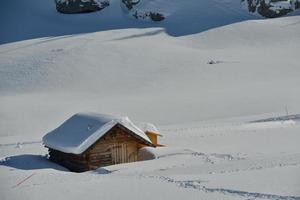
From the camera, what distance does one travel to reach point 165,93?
43.9 m

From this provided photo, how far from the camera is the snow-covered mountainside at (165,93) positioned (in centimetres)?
1887

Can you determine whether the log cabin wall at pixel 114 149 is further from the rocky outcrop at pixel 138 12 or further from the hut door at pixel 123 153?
the rocky outcrop at pixel 138 12

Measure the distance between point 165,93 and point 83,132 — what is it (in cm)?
2020

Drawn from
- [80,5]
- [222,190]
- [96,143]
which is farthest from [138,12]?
[222,190]

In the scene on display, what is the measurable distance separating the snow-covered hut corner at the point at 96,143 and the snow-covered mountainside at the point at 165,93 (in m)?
0.79

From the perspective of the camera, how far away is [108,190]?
1784 cm

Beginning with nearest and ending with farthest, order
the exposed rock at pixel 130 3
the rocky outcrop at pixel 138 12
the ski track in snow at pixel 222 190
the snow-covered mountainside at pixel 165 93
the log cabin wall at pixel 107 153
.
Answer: the ski track in snow at pixel 222 190, the snow-covered mountainside at pixel 165 93, the log cabin wall at pixel 107 153, the rocky outcrop at pixel 138 12, the exposed rock at pixel 130 3

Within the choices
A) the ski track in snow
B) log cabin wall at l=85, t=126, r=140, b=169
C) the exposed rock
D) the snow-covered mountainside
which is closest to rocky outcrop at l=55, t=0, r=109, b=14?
the snow-covered mountainside

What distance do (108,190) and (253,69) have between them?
109 feet

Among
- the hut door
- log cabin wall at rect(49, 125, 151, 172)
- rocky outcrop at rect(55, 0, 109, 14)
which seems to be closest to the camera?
log cabin wall at rect(49, 125, 151, 172)

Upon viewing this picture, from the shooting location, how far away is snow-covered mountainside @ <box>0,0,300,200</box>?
18873mm

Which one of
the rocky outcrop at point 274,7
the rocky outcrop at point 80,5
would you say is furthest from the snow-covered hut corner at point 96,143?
the rocky outcrop at point 80,5

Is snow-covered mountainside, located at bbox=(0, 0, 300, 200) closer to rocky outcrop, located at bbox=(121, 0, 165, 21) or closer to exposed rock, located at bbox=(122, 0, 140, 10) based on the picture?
rocky outcrop, located at bbox=(121, 0, 165, 21)

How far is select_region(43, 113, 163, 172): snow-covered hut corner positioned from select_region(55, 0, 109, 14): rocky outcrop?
40603 millimetres
